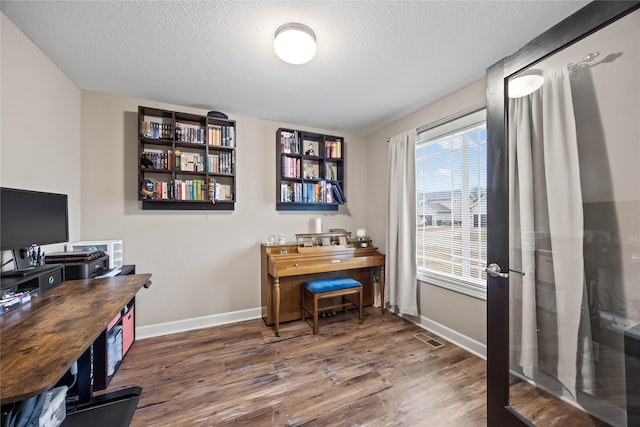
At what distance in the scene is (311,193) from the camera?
127 inches

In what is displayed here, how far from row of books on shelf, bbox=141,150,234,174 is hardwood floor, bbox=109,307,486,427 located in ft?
5.87

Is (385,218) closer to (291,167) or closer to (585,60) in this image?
(291,167)

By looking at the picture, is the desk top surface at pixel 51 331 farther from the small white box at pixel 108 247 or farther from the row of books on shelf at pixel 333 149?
the row of books on shelf at pixel 333 149

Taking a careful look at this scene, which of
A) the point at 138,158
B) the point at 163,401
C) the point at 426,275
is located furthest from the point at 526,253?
the point at 138,158

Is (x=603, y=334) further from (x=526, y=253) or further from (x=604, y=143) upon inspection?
(x=604, y=143)

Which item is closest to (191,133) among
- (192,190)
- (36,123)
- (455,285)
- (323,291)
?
(192,190)

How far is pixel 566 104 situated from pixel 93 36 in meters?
2.99

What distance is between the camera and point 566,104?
1319 millimetres

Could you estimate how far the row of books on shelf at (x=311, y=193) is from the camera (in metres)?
3.08

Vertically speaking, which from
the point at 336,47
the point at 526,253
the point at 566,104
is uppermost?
the point at 336,47

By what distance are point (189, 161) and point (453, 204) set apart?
9.32 feet

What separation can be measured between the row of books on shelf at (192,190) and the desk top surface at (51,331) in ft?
3.86

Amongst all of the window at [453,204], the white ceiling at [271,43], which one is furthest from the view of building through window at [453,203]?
the white ceiling at [271,43]

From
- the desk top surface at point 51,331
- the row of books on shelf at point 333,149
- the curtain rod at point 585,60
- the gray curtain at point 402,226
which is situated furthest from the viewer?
the row of books on shelf at point 333,149
